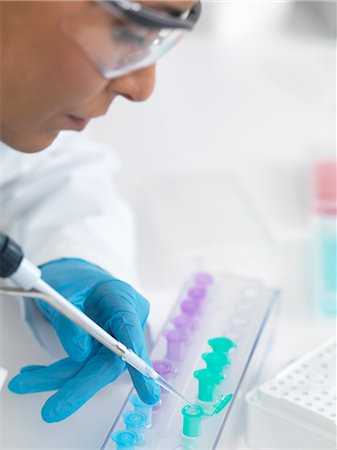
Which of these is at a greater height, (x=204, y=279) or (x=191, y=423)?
(x=191, y=423)

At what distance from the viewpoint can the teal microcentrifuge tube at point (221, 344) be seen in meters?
0.93

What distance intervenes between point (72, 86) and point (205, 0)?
4.77 feet

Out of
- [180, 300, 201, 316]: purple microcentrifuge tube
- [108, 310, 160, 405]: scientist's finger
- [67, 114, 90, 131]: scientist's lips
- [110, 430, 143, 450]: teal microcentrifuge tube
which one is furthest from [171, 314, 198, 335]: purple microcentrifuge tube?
[67, 114, 90, 131]: scientist's lips

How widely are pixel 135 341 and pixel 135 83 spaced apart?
0.32 m

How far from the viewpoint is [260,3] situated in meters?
2.23

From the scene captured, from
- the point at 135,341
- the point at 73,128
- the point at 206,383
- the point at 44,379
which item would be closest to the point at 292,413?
the point at 206,383

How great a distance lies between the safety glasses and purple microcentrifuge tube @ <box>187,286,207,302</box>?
0.46 meters

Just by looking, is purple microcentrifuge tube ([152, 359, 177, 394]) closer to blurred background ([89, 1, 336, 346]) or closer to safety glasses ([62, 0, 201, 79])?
blurred background ([89, 1, 336, 346])

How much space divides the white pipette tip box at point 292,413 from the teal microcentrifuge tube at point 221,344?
74 millimetres

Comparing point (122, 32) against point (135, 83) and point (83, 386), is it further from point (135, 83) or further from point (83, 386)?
point (83, 386)

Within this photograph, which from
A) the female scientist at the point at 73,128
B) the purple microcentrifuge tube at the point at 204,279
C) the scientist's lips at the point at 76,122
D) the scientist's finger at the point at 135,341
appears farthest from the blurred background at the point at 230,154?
the scientist's lips at the point at 76,122

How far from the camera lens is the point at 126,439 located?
2.53 feet

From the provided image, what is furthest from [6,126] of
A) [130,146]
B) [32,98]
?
[130,146]

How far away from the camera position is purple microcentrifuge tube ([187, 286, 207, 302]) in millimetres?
1084
